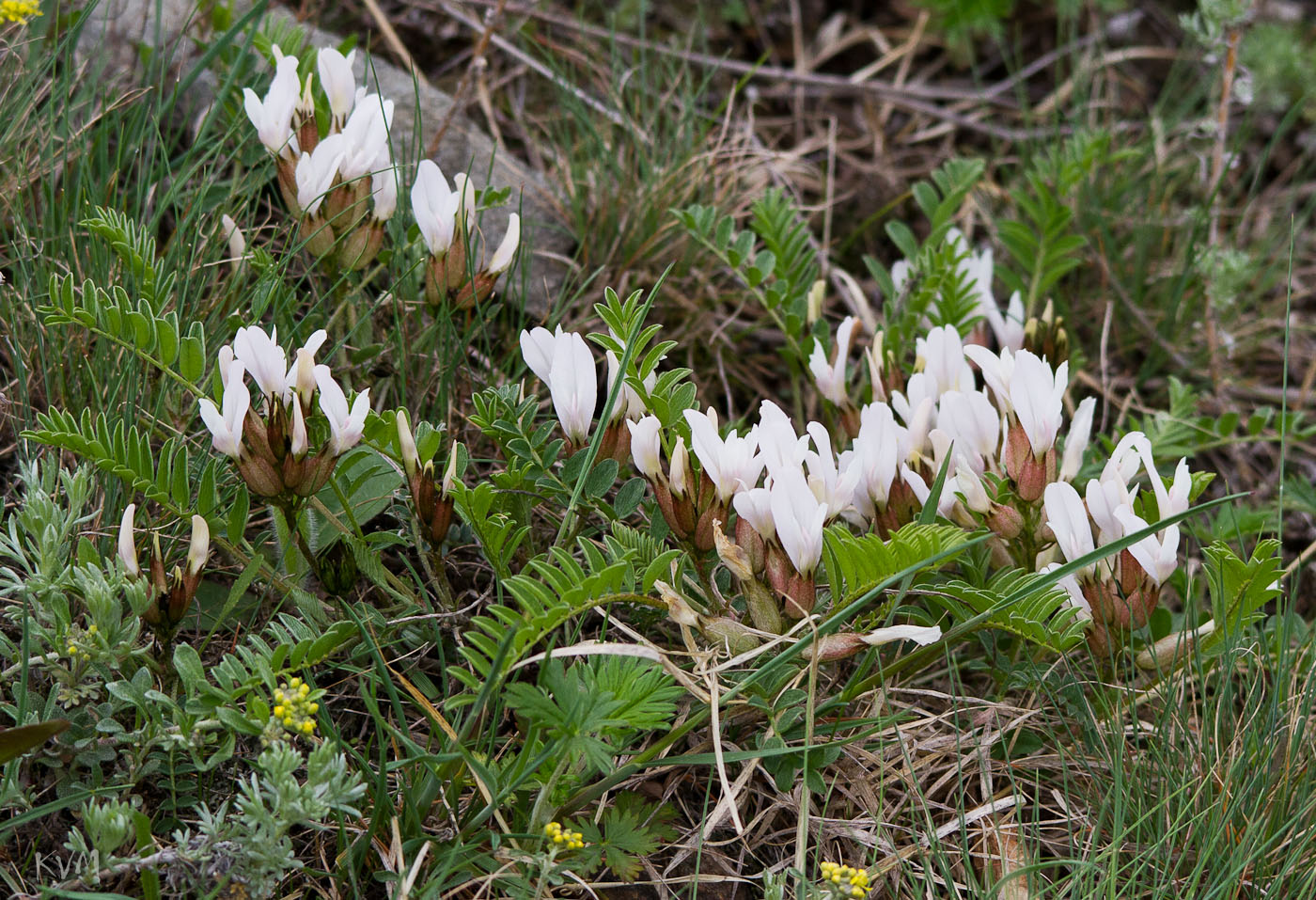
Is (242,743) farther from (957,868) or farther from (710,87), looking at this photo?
(710,87)

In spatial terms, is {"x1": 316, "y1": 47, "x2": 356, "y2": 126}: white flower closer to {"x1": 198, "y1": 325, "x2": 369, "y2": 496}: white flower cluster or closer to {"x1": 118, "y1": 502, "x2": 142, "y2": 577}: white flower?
{"x1": 198, "y1": 325, "x2": 369, "y2": 496}: white flower cluster

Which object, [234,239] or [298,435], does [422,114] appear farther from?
[298,435]

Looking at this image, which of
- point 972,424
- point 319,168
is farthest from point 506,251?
point 972,424

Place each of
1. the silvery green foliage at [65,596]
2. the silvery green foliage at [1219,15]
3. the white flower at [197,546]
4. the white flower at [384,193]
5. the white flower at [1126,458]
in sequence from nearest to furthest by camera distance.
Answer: the silvery green foliage at [65,596] < the white flower at [197,546] < the white flower at [1126,458] < the white flower at [384,193] < the silvery green foliage at [1219,15]

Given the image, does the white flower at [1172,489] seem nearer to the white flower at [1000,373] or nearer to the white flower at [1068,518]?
the white flower at [1068,518]

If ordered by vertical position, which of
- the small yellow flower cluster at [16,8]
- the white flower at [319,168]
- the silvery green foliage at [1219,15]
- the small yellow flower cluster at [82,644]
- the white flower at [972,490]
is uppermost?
the small yellow flower cluster at [16,8]

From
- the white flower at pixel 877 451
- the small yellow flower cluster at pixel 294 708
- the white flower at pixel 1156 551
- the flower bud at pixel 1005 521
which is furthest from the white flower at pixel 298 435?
the white flower at pixel 1156 551
